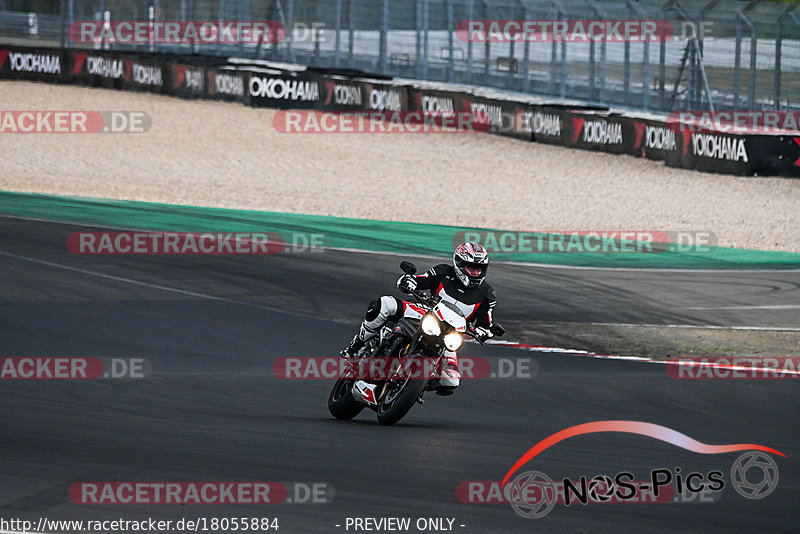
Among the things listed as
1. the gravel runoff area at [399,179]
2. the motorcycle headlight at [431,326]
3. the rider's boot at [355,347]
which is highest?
the motorcycle headlight at [431,326]

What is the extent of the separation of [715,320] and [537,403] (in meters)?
5.28

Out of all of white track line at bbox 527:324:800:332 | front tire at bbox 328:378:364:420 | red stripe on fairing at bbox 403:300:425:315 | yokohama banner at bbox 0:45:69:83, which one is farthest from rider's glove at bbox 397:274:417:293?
yokohama banner at bbox 0:45:69:83

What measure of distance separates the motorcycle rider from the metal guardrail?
19.5 meters

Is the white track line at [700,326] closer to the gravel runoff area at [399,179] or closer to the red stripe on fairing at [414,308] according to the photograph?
the red stripe on fairing at [414,308]

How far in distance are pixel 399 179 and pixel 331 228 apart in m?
6.11

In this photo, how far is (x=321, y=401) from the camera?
1134 centimetres

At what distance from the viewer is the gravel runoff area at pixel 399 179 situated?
77.0 ft

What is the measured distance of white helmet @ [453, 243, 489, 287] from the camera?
9719 millimetres

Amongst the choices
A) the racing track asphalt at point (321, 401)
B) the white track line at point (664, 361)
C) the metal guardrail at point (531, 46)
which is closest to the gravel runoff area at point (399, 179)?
the metal guardrail at point (531, 46)

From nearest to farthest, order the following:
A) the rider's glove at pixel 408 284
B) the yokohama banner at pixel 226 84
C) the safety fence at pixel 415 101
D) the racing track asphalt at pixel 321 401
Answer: the racing track asphalt at pixel 321 401 < the rider's glove at pixel 408 284 < the safety fence at pixel 415 101 < the yokohama banner at pixel 226 84

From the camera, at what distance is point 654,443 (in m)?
9.76

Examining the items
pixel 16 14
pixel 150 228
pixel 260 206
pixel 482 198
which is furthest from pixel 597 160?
pixel 16 14

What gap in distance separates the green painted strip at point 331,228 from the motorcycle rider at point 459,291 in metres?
9.30

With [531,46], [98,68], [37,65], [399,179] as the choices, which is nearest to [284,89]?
[531,46]
